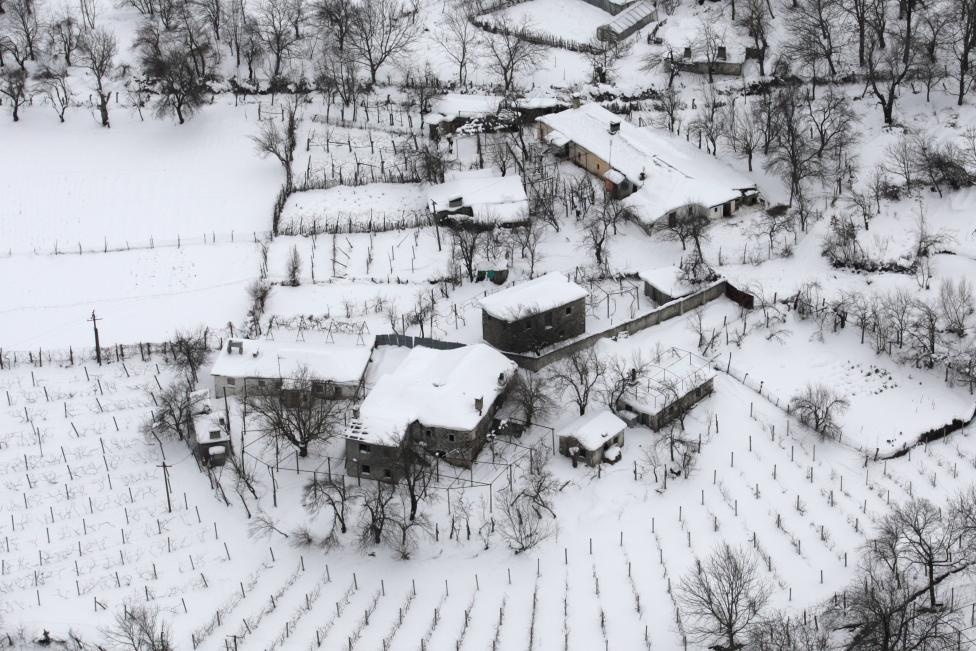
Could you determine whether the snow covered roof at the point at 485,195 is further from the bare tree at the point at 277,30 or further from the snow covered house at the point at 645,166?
the bare tree at the point at 277,30

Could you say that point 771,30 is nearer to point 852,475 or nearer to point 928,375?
point 928,375

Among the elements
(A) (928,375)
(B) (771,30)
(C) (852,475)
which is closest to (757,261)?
(A) (928,375)

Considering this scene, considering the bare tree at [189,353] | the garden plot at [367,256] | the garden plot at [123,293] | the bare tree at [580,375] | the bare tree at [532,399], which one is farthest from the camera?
the garden plot at [367,256]

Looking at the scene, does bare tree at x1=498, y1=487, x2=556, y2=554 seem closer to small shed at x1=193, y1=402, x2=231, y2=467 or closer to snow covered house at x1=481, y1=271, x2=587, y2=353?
snow covered house at x1=481, y1=271, x2=587, y2=353

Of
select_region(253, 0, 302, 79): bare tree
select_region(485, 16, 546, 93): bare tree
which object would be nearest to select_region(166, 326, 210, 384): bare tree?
select_region(253, 0, 302, 79): bare tree

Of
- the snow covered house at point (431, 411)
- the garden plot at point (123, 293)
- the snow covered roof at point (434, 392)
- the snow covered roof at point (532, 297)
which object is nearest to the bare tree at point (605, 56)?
the snow covered roof at point (532, 297)

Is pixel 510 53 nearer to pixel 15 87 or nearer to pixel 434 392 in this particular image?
pixel 15 87
